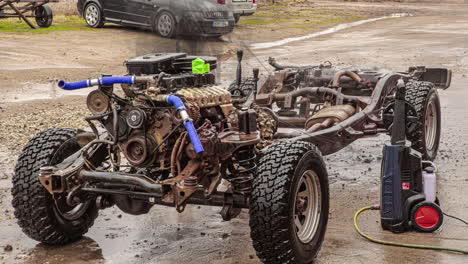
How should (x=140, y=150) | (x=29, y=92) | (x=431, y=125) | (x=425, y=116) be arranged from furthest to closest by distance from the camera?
(x=29, y=92), (x=431, y=125), (x=425, y=116), (x=140, y=150)

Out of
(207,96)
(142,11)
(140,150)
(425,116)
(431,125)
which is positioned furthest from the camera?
(142,11)

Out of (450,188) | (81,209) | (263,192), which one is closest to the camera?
(263,192)

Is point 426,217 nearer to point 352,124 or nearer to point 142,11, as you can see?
point 352,124

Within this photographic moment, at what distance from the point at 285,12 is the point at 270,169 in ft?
78.8

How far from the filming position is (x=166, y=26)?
5.62 meters

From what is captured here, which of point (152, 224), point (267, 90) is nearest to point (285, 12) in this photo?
point (267, 90)

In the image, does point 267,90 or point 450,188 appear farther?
point 267,90

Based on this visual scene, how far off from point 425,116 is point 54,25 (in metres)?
15.9

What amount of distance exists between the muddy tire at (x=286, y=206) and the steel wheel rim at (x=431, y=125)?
3.28m

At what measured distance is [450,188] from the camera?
7.70 m

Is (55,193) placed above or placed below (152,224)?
above

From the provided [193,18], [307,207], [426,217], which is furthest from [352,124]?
[193,18]

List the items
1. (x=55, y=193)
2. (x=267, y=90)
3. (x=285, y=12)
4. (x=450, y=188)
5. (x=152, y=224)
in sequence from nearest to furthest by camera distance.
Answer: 1. (x=55, y=193)
2. (x=152, y=224)
3. (x=450, y=188)
4. (x=267, y=90)
5. (x=285, y=12)

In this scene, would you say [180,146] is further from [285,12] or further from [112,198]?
[285,12]
